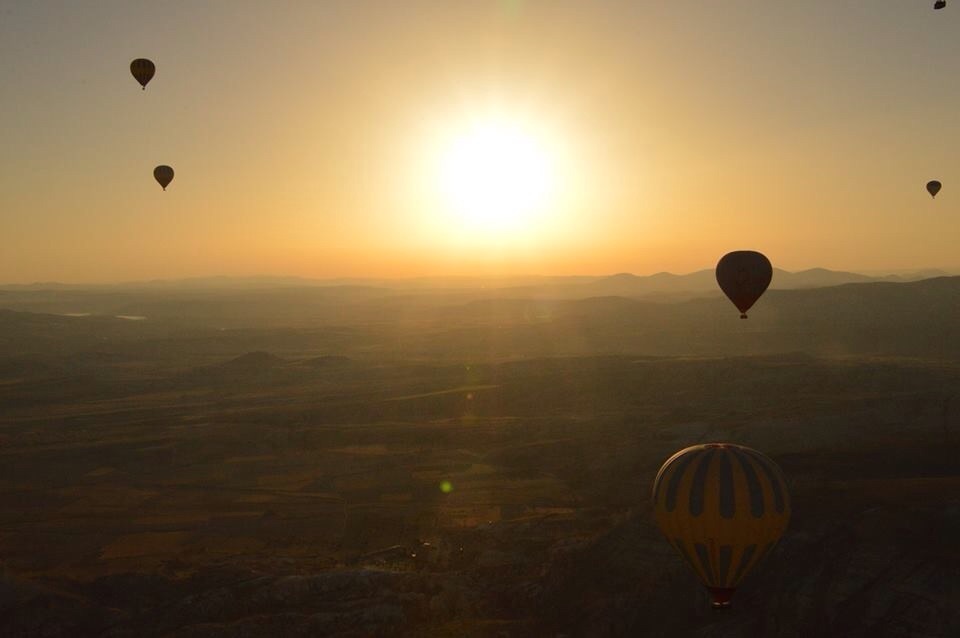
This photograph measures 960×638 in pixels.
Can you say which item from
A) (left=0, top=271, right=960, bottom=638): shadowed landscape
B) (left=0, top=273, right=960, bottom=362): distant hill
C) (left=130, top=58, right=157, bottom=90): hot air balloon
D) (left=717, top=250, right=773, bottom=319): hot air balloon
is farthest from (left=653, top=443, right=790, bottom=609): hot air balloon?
(left=0, top=273, right=960, bottom=362): distant hill

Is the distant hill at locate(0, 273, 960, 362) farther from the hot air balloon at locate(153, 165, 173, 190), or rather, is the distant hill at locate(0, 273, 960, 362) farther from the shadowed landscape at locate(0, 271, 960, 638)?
the hot air balloon at locate(153, 165, 173, 190)

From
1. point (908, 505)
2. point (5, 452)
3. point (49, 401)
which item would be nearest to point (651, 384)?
point (908, 505)

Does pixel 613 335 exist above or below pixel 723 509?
below

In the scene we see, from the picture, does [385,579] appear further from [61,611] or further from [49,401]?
[49,401]

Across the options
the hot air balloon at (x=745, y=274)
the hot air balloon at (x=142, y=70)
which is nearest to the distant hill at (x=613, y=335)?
the hot air balloon at (x=142, y=70)

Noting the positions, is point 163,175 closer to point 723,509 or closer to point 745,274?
point 745,274

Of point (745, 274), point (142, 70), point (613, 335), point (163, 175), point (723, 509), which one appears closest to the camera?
point (723, 509)

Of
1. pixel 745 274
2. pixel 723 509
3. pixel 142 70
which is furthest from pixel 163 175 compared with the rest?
pixel 723 509
